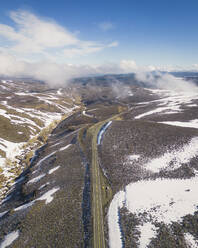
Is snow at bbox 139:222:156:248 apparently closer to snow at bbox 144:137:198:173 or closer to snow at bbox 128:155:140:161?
snow at bbox 144:137:198:173

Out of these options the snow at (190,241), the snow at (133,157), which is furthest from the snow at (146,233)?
the snow at (133,157)

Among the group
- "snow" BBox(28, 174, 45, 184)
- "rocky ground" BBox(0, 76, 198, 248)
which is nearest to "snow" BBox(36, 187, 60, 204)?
"rocky ground" BBox(0, 76, 198, 248)

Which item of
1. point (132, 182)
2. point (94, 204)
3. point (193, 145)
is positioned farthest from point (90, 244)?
point (193, 145)

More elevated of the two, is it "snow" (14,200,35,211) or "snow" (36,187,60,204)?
"snow" (36,187,60,204)

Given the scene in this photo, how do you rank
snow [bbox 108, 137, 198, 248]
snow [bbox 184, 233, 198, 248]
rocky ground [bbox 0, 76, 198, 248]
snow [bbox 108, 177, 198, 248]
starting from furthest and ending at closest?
snow [bbox 108, 177, 198, 248] → snow [bbox 108, 137, 198, 248] → rocky ground [bbox 0, 76, 198, 248] → snow [bbox 184, 233, 198, 248]

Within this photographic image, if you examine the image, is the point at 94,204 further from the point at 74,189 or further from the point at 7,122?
the point at 7,122

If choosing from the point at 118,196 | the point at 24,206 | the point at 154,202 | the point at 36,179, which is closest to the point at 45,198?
the point at 24,206

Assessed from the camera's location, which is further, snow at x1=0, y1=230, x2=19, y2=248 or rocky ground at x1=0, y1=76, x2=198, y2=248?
snow at x1=0, y1=230, x2=19, y2=248

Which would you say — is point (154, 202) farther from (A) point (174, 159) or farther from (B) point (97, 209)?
(A) point (174, 159)
